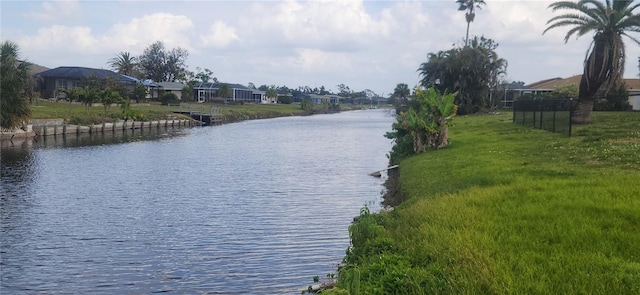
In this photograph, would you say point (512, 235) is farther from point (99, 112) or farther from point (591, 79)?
point (99, 112)

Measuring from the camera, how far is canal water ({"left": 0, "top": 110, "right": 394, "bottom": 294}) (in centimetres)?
1114

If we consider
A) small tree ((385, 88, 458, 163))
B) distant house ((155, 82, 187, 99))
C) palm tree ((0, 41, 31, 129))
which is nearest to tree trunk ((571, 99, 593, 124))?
small tree ((385, 88, 458, 163))

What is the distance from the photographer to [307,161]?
1234 inches

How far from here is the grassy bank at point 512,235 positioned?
695 cm

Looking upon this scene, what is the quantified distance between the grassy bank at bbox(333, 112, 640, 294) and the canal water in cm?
220

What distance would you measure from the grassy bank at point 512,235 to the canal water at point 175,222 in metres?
2.20

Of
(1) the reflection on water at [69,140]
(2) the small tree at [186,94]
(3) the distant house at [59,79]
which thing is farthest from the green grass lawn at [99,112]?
(2) the small tree at [186,94]

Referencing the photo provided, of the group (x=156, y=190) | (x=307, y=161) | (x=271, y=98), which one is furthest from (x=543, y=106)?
(x=271, y=98)

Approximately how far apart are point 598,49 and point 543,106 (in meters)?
4.08

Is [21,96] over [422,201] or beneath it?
over

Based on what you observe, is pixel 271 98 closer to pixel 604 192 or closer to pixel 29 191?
pixel 29 191

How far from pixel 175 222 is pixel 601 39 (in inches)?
961

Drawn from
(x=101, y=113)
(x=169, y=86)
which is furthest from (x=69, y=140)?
(x=169, y=86)

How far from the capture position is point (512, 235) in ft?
28.7
